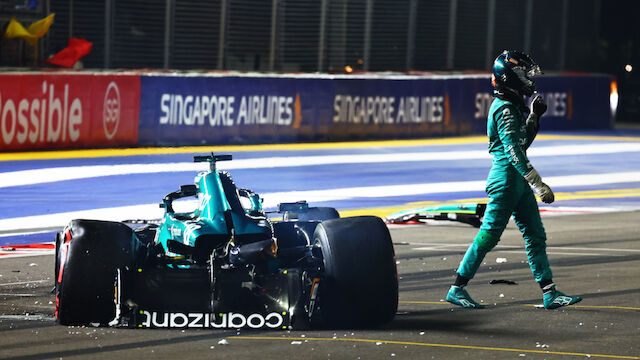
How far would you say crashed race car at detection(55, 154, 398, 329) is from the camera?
8016 millimetres

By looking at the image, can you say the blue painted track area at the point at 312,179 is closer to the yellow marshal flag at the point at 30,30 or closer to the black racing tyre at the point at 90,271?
the yellow marshal flag at the point at 30,30

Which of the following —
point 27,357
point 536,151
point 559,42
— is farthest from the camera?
point 559,42

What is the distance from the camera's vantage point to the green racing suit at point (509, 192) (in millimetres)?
9180

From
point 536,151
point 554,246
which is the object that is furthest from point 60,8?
point 554,246

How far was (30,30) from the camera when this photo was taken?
25.1 m

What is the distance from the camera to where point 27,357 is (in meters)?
7.45

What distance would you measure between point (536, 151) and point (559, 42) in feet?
43.6

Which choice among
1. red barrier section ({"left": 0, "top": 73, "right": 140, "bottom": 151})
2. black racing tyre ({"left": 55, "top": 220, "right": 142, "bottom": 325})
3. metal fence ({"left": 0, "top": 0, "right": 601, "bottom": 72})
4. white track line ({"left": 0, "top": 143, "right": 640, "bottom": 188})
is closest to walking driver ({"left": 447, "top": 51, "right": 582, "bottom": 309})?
black racing tyre ({"left": 55, "top": 220, "right": 142, "bottom": 325})

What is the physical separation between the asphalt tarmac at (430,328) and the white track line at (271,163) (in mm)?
6632

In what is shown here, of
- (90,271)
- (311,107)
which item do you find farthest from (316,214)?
(311,107)

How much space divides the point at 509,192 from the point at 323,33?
895 inches

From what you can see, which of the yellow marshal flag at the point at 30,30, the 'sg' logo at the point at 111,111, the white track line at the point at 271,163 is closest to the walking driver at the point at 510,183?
the white track line at the point at 271,163

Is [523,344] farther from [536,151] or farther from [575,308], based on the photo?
[536,151]

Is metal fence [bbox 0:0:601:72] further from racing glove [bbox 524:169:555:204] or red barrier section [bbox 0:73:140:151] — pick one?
racing glove [bbox 524:169:555:204]
